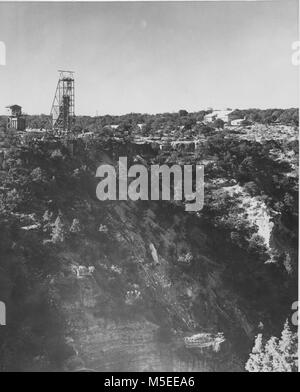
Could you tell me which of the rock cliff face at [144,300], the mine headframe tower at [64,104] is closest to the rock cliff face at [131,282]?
the rock cliff face at [144,300]

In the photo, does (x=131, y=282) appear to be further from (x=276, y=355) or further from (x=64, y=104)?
(x=64, y=104)

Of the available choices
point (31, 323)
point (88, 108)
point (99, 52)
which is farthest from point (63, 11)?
point (31, 323)

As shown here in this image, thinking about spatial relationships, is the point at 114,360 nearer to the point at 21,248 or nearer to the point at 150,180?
the point at 21,248

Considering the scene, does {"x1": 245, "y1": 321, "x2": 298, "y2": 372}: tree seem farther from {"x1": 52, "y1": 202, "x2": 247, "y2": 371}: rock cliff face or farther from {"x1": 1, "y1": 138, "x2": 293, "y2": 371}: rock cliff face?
{"x1": 52, "y1": 202, "x2": 247, "y2": 371}: rock cliff face

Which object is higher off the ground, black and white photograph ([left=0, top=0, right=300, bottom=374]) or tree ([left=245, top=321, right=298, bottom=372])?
black and white photograph ([left=0, top=0, right=300, bottom=374])

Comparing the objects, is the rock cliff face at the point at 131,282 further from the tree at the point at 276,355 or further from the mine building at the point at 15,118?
the mine building at the point at 15,118

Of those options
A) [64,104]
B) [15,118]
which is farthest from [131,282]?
[15,118]

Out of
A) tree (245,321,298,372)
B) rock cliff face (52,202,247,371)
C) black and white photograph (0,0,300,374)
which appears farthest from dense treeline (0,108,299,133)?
tree (245,321,298,372)
